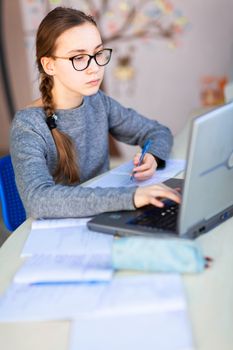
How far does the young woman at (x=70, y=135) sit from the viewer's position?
4.11ft

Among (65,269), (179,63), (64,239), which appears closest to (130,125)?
(64,239)

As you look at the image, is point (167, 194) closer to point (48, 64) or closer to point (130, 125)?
point (48, 64)

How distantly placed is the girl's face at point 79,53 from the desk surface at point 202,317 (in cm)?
58

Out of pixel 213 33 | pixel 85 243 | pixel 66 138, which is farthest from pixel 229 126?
pixel 213 33

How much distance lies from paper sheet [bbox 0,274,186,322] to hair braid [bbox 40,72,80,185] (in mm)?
638

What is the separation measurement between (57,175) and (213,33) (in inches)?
87.1

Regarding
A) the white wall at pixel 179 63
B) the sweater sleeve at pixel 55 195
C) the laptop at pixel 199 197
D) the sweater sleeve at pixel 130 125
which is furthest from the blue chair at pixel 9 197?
the white wall at pixel 179 63

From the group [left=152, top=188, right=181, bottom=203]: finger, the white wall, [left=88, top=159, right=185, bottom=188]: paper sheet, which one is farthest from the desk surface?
the white wall

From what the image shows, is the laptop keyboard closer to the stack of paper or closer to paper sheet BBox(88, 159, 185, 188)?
the stack of paper

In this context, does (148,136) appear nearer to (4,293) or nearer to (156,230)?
(156,230)

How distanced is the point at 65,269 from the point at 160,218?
0.85 feet

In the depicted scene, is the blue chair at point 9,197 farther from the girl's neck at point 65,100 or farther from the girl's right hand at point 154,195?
the girl's right hand at point 154,195

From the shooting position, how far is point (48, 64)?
152cm

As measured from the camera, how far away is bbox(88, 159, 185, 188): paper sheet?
1.50 m
